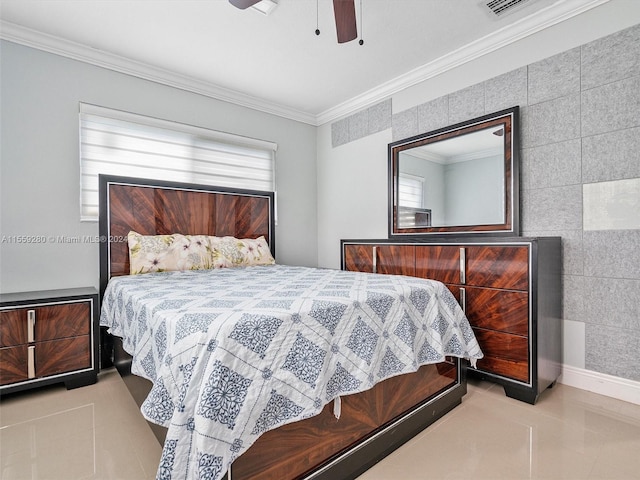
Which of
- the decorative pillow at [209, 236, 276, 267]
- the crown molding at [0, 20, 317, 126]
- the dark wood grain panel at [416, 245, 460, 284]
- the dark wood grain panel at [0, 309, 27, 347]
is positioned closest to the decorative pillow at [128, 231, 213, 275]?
the decorative pillow at [209, 236, 276, 267]

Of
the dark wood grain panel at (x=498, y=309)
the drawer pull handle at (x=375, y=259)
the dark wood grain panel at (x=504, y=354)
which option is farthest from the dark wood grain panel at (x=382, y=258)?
the dark wood grain panel at (x=504, y=354)

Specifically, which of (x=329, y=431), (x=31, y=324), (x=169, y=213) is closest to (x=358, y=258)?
(x=169, y=213)

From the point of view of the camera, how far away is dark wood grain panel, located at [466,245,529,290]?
219 cm

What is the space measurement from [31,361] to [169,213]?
1549 mm

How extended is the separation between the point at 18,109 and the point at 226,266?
2033 mm

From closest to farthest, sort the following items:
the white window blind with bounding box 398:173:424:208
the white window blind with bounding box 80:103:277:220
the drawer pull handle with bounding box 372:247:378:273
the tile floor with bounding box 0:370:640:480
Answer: the tile floor with bounding box 0:370:640:480 → the white window blind with bounding box 80:103:277:220 → the drawer pull handle with bounding box 372:247:378:273 → the white window blind with bounding box 398:173:424:208

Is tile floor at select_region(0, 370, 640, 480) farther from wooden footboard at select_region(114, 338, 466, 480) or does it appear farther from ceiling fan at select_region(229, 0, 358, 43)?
ceiling fan at select_region(229, 0, 358, 43)

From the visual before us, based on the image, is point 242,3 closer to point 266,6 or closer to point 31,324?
point 266,6

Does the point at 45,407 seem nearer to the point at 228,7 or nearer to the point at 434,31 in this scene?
the point at 228,7

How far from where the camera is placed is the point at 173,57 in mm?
3070

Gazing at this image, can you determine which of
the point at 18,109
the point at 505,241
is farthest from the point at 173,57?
the point at 505,241

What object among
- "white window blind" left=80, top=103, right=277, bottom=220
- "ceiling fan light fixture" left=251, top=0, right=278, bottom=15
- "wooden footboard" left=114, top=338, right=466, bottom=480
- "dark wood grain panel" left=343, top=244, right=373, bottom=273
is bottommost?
"wooden footboard" left=114, top=338, right=466, bottom=480

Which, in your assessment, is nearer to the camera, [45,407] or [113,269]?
[45,407]

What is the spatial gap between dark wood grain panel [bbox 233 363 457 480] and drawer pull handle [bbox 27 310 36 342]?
2.07 meters
